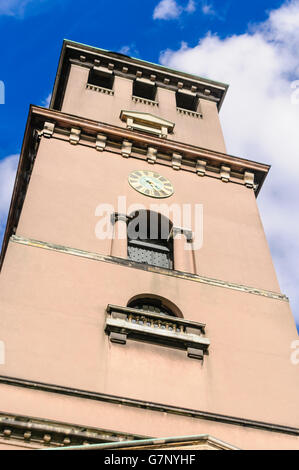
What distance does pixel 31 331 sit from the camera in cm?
1220

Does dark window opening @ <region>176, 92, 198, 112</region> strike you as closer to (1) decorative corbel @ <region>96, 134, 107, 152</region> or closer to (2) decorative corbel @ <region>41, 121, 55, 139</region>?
(1) decorative corbel @ <region>96, 134, 107, 152</region>

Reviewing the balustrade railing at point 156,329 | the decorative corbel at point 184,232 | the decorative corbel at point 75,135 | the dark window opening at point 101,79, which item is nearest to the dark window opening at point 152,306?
the balustrade railing at point 156,329

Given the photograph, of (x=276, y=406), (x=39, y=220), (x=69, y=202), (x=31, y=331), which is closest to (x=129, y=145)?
(x=69, y=202)

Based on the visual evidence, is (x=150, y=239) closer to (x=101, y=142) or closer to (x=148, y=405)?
(x=101, y=142)

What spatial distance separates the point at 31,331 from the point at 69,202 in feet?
16.6

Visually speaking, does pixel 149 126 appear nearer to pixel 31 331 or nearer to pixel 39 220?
pixel 39 220

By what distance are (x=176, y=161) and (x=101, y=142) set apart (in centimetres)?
257

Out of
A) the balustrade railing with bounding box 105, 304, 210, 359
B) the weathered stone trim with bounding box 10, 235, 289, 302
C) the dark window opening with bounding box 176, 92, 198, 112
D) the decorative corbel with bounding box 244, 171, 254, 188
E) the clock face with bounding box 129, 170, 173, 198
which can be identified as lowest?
the balustrade railing with bounding box 105, 304, 210, 359

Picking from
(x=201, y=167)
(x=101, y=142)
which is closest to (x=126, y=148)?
(x=101, y=142)

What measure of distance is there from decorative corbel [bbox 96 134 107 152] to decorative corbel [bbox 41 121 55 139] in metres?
1.49

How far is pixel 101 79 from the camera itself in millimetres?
25625

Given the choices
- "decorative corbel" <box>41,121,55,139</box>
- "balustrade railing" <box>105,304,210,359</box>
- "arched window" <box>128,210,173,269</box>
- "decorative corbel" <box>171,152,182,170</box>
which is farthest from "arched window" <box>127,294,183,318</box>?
"decorative corbel" <box>41,121,55,139</box>

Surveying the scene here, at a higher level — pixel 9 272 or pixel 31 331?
pixel 9 272

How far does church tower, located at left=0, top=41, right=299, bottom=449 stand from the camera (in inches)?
441
